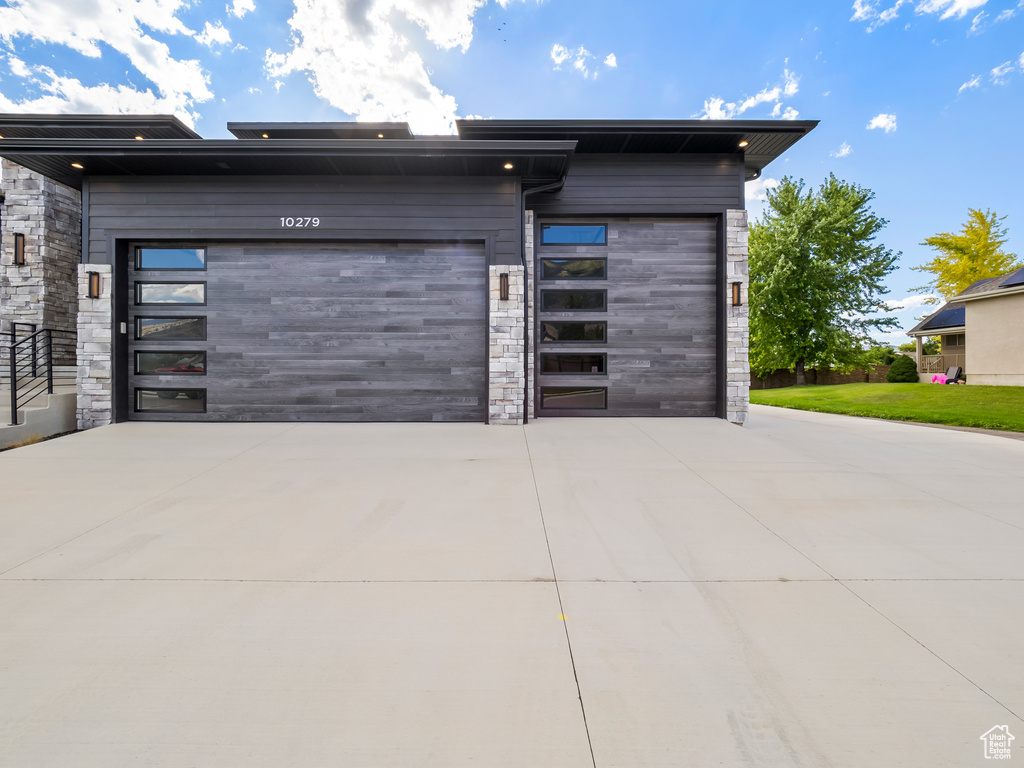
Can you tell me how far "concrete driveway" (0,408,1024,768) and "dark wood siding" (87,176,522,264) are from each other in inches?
166

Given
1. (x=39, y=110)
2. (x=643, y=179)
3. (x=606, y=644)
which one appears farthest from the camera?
(x=39, y=110)

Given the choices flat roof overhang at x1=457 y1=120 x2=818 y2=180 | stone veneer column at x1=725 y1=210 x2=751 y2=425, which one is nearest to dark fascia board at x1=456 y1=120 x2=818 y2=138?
flat roof overhang at x1=457 y1=120 x2=818 y2=180

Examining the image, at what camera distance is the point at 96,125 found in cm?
805

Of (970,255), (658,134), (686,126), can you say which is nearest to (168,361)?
(658,134)

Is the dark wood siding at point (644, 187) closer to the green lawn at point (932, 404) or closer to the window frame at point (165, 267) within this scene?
the window frame at point (165, 267)

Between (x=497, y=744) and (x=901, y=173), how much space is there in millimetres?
27259

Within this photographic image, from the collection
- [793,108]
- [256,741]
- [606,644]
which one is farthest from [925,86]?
[256,741]

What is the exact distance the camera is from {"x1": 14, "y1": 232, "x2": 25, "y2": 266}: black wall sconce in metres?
7.84

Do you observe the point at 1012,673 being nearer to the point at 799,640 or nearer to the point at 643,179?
the point at 799,640

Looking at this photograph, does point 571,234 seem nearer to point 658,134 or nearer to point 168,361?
point 658,134

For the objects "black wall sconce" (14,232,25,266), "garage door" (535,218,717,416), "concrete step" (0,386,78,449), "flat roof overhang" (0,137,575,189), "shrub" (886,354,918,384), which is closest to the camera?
"concrete step" (0,386,78,449)

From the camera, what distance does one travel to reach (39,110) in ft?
28.7

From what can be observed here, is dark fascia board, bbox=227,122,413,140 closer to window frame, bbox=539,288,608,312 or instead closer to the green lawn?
window frame, bbox=539,288,608,312

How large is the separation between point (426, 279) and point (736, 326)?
5295 mm
